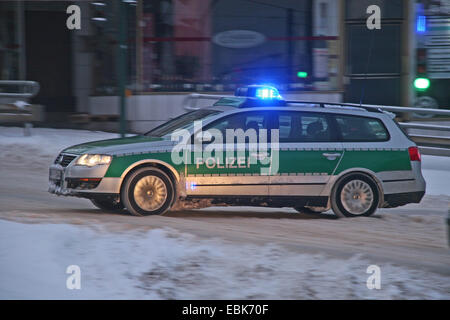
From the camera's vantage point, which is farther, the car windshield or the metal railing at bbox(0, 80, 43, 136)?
the metal railing at bbox(0, 80, 43, 136)

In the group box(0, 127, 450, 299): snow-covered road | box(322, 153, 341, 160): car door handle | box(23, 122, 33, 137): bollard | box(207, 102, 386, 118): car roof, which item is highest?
box(207, 102, 386, 118): car roof

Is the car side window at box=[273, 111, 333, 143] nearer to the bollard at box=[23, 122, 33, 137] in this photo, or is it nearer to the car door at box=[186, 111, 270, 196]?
the car door at box=[186, 111, 270, 196]

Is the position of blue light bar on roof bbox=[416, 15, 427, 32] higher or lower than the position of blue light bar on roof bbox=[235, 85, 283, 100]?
higher

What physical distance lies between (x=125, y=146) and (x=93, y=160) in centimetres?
40

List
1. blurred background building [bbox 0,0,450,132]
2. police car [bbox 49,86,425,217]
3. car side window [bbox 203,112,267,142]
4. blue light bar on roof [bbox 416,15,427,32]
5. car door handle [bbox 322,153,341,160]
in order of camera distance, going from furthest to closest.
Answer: blue light bar on roof [bbox 416,15,427,32] < blurred background building [bbox 0,0,450,132] < car door handle [bbox 322,153,341,160] < car side window [bbox 203,112,267,142] < police car [bbox 49,86,425,217]

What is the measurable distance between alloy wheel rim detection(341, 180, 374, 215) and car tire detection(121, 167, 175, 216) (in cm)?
217

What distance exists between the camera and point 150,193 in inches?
366

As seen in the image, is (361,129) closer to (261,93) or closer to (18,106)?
(261,93)

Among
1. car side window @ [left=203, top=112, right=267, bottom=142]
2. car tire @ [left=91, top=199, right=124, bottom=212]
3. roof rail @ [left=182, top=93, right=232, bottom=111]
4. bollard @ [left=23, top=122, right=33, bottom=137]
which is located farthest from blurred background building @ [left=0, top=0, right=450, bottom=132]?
car side window @ [left=203, top=112, right=267, bottom=142]

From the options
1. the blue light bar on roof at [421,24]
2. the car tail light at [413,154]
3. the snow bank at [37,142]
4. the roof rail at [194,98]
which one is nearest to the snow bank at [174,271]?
the car tail light at [413,154]

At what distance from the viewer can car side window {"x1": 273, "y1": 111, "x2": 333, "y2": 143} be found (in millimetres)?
9695

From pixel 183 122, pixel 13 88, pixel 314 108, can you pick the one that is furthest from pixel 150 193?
pixel 13 88

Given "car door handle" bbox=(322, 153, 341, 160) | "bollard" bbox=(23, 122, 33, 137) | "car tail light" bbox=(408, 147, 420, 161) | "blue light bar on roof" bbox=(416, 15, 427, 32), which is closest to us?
"car door handle" bbox=(322, 153, 341, 160)

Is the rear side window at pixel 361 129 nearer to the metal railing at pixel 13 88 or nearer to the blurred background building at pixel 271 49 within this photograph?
the blurred background building at pixel 271 49
